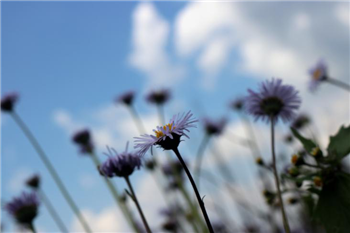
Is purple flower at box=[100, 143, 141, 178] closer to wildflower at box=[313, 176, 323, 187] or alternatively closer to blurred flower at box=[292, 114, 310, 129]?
wildflower at box=[313, 176, 323, 187]

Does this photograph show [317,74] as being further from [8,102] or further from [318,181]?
[8,102]

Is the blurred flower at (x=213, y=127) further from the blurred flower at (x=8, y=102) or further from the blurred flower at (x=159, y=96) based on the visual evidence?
the blurred flower at (x=8, y=102)

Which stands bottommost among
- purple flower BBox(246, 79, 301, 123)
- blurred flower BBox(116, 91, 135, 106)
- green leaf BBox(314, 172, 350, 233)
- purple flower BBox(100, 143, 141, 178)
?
green leaf BBox(314, 172, 350, 233)

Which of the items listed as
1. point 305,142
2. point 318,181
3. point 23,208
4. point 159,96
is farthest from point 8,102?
point 318,181

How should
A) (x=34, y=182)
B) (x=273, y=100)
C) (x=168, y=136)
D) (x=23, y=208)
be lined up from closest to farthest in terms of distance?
1. (x=168, y=136)
2. (x=273, y=100)
3. (x=23, y=208)
4. (x=34, y=182)

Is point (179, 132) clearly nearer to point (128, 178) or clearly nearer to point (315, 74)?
point (128, 178)

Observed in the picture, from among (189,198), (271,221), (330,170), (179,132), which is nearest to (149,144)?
(179,132)

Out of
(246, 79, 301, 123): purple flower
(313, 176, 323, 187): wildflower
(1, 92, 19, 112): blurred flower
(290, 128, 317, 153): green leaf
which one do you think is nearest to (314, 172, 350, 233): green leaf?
(313, 176, 323, 187): wildflower
